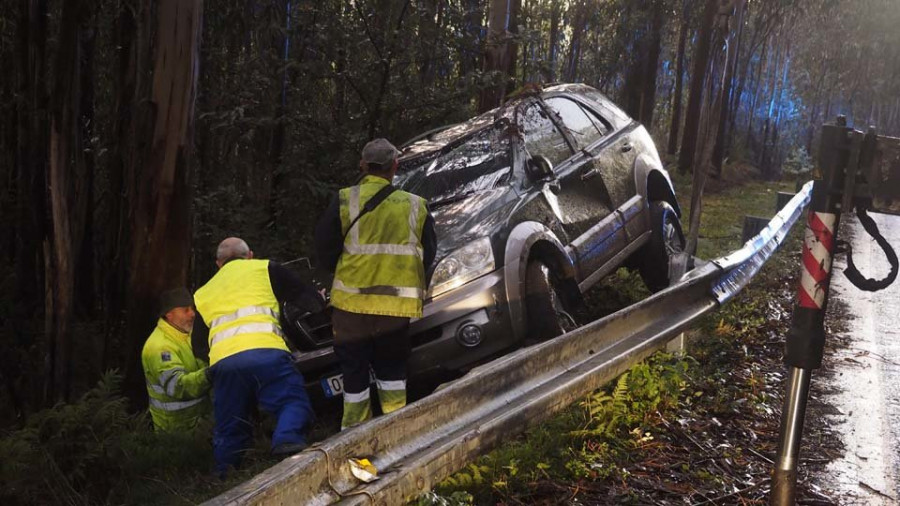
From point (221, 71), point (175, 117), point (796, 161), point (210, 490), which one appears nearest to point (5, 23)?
point (221, 71)

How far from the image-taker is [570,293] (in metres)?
6.67

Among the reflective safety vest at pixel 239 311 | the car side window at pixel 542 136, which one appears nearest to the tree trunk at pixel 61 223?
the reflective safety vest at pixel 239 311

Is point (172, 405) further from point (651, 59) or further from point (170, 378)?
point (651, 59)

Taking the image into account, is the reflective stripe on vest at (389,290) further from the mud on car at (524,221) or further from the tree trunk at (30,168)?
the tree trunk at (30,168)

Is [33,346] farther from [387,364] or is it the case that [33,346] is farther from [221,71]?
[387,364]

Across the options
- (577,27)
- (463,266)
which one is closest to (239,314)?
(463,266)

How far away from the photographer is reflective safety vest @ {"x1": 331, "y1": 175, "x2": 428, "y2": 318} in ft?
17.2

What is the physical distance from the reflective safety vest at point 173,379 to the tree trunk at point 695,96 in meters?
19.8

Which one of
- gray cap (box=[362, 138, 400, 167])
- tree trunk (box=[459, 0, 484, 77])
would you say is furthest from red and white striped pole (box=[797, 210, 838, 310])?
tree trunk (box=[459, 0, 484, 77])

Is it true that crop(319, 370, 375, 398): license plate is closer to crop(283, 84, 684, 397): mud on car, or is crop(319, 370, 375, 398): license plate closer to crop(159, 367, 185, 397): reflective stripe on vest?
crop(283, 84, 684, 397): mud on car

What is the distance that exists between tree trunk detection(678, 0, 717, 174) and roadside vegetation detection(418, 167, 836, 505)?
17.8 metres

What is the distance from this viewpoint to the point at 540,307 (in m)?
6.14

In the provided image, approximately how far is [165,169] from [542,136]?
306 centimetres

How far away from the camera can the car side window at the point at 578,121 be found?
789cm
